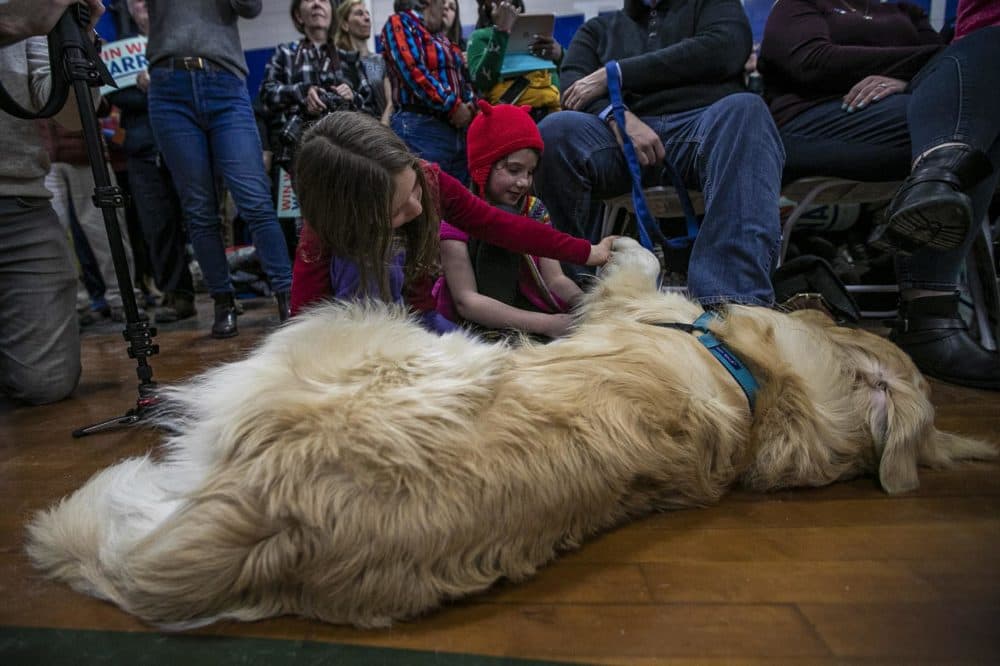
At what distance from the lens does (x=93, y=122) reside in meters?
1.50

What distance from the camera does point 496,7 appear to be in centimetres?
250

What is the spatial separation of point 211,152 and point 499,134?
1551mm

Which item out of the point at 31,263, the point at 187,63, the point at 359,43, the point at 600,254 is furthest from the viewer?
the point at 359,43

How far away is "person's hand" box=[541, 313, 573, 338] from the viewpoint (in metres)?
1.52

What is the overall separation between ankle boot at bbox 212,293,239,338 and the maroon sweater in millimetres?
2563

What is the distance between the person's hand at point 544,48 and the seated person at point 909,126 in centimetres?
93

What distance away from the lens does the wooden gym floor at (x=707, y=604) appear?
26.5 inches

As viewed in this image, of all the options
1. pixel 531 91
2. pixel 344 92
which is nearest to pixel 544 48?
pixel 531 91

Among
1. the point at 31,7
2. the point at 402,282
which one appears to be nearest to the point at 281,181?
the point at 31,7

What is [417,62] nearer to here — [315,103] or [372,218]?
[315,103]

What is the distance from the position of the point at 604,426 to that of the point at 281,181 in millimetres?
3409

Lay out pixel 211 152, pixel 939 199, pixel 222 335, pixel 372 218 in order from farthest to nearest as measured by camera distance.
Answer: pixel 222 335, pixel 211 152, pixel 939 199, pixel 372 218

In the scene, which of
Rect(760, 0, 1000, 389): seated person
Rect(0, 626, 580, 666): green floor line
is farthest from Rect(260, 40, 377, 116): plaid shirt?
Rect(0, 626, 580, 666): green floor line

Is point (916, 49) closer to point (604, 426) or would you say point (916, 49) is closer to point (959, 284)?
point (959, 284)
